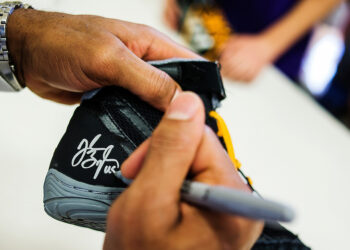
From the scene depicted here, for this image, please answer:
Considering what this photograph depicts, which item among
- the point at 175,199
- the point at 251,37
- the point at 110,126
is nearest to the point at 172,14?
the point at 251,37

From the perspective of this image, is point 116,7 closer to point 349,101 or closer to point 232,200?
point 232,200

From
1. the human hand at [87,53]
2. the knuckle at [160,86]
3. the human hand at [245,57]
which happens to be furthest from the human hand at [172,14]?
the knuckle at [160,86]

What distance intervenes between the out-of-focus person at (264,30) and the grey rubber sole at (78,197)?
0.50m

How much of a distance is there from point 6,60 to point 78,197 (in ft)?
0.79

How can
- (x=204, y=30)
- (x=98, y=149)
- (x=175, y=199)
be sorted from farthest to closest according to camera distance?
(x=204, y=30) < (x=98, y=149) < (x=175, y=199)

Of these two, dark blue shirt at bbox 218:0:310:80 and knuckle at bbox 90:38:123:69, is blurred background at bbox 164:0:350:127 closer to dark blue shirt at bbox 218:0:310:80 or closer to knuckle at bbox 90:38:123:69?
dark blue shirt at bbox 218:0:310:80

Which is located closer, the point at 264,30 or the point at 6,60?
the point at 6,60

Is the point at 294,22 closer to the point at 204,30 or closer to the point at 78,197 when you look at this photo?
the point at 204,30

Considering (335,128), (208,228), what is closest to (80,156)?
(208,228)

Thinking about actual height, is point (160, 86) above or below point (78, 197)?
above

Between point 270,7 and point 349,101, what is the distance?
461 mm

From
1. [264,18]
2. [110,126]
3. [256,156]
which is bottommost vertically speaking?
[256,156]
